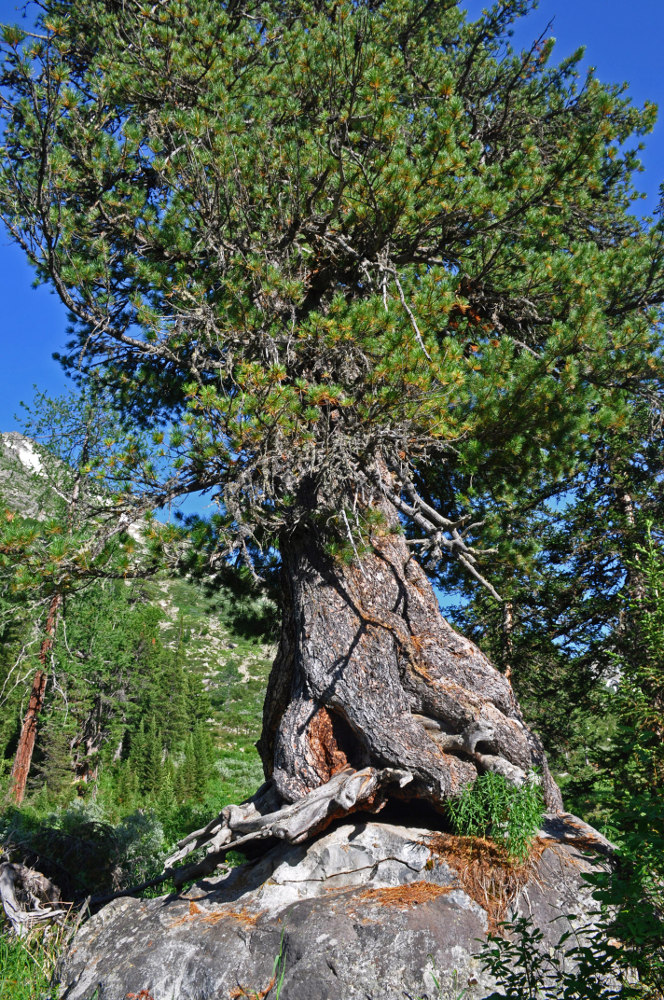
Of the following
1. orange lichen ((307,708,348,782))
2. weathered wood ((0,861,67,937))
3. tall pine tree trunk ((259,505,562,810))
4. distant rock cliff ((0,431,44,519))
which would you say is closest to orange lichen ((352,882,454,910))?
tall pine tree trunk ((259,505,562,810))

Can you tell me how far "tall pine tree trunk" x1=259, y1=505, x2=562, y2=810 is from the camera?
17.4 feet

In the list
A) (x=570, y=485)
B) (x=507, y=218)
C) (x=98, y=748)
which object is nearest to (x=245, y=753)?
(x=98, y=748)

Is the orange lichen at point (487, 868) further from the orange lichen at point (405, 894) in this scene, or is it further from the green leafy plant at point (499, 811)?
the orange lichen at point (405, 894)

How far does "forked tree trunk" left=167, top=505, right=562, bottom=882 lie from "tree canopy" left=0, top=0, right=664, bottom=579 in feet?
1.92

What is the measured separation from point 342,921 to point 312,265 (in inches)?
248

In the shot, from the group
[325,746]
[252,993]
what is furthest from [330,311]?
[252,993]

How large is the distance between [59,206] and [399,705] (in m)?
5.38

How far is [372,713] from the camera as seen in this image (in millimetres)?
5348

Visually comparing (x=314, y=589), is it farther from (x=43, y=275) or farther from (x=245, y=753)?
(x=245, y=753)

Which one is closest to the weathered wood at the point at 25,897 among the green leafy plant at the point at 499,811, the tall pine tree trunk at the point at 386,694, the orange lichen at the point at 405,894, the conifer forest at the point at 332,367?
the conifer forest at the point at 332,367

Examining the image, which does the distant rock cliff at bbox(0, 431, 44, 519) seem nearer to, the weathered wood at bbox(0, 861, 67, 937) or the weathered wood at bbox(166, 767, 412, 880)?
the weathered wood at bbox(0, 861, 67, 937)

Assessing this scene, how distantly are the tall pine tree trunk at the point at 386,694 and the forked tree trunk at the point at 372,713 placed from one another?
0.03 feet

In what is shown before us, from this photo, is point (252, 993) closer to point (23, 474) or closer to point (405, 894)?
point (405, 894)

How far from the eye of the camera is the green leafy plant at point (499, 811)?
4.84m
